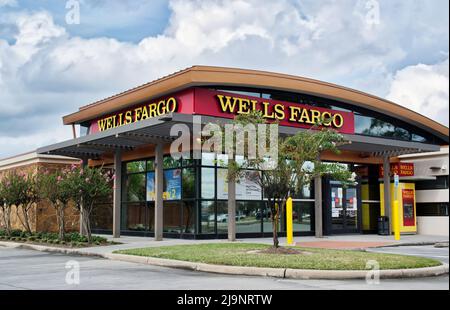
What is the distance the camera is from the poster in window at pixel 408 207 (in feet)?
91.0

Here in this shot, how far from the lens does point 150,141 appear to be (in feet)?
71.0

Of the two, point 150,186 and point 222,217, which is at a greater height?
point 150,186

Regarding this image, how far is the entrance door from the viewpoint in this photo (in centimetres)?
2562

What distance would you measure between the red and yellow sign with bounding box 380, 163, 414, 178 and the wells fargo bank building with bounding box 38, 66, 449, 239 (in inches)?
2.3

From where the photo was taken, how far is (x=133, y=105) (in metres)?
23.4

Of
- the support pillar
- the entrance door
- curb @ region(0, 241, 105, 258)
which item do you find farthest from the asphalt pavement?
the support pillar

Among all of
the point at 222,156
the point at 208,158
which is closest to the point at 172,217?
the point at 208,158

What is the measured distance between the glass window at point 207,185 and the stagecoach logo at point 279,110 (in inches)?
106

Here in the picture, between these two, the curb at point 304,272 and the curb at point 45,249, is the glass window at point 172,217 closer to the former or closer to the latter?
the curb at point 45,249

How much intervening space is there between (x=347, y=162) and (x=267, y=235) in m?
6.44

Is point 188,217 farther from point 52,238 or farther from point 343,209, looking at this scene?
point 343,209

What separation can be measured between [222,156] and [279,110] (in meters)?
2.95
